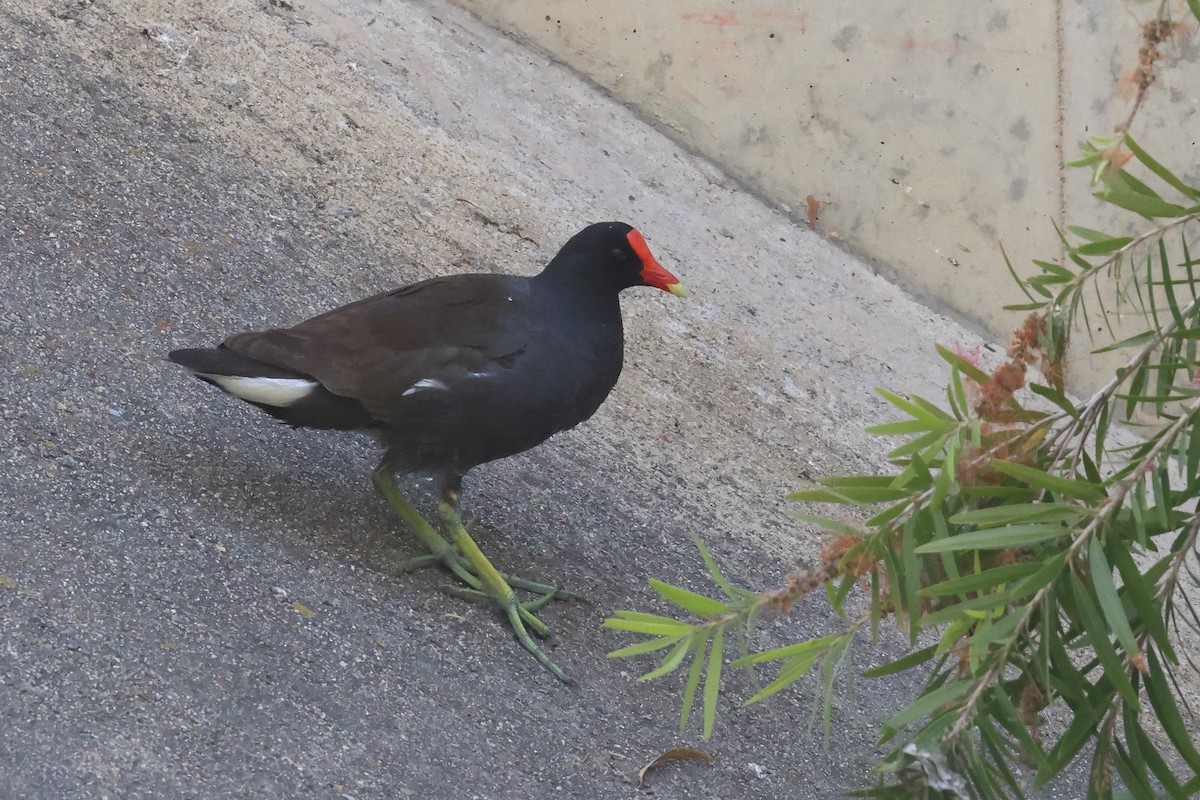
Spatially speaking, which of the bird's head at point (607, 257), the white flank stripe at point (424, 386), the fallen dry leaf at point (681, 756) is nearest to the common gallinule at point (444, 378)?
the white flank stripe at point (424, 386)

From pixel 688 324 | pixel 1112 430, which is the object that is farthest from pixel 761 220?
pixel 1112 430

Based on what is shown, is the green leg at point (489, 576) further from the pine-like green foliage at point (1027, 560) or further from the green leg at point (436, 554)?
the pine-like green foliage at point (1027, 560)

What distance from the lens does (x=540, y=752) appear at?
2238mm

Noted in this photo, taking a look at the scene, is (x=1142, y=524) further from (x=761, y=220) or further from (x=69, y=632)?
(x=761, y=220)

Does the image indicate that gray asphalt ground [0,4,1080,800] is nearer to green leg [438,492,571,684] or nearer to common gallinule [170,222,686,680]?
green leg [438,492,571,684]

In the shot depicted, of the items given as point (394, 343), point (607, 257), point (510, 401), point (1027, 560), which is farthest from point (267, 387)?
point (1027, 560)

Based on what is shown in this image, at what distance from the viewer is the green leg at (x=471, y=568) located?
2562mm

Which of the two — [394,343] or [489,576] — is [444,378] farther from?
[489,576]

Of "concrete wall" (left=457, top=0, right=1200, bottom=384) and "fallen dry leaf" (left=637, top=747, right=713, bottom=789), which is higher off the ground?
"concrete wall" (left=457, top=0, right=1200, bottom=384)

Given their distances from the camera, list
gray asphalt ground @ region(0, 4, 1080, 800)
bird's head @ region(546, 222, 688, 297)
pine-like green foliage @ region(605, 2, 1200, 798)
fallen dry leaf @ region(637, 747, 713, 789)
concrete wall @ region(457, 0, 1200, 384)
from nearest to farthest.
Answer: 1. pine-like green foliage @ region(605, 2, 1200, 798)
2. gray asphalt ground @ region(0, 4, 1080, 800)
3. fallen dry leaf @ region(637, 747, 713, 789)
4. bird's head @ region(546, 222, 688, 297)
5. concrete wall @ region(457, 0, 1200, 384)

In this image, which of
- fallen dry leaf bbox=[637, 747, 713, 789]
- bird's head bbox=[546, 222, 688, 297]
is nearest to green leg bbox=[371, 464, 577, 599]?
fallen dry leaf bbox=[637, 747, 713, 789]

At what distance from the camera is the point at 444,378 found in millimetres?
2520

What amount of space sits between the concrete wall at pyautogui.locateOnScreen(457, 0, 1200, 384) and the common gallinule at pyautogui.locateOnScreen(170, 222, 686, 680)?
204cm

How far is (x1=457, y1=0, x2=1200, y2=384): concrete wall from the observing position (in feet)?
14.4
